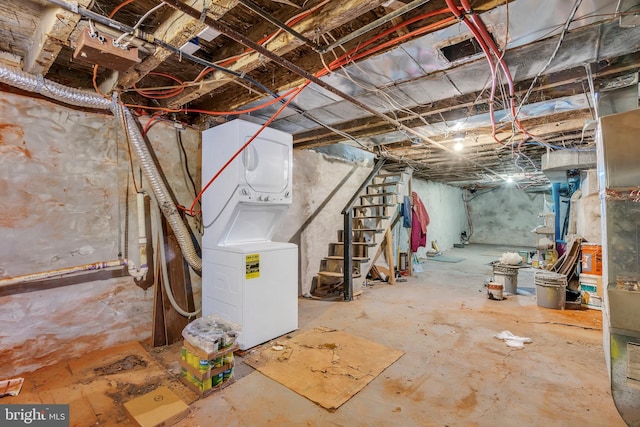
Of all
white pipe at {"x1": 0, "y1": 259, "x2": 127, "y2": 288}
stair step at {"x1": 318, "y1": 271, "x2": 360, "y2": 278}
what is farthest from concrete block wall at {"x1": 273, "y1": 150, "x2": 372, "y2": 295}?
white pipe at {"x1": 0, "y1": 259, "x2": 127, "y2": 288}

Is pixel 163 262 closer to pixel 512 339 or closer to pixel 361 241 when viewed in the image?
pixel 361 241

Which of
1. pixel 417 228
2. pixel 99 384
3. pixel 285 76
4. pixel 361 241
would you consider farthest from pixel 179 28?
pixel 417 228

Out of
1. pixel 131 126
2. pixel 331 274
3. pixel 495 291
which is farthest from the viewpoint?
pixel 331 274

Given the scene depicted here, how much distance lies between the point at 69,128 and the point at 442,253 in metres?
8.70

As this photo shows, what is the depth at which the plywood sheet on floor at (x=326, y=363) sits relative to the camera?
1981 millimetres

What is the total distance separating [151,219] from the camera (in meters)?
2.71

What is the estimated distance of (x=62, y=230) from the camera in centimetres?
225

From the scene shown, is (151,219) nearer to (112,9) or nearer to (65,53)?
(65,53)

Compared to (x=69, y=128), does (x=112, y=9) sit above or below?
above

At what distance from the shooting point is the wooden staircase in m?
4.35

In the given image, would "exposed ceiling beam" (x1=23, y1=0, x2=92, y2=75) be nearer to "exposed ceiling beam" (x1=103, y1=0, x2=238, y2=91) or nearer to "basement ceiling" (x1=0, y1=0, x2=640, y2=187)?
"basement ceiling" (x1=0, y1=0, x2=640, y2=187)

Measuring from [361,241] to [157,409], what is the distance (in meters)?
3.62

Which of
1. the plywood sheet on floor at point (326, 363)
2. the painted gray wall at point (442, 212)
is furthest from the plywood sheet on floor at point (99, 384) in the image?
the painted gray wall at point (442, 212)

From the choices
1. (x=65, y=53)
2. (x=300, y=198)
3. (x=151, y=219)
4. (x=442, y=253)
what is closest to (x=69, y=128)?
(x=65, y=53)
